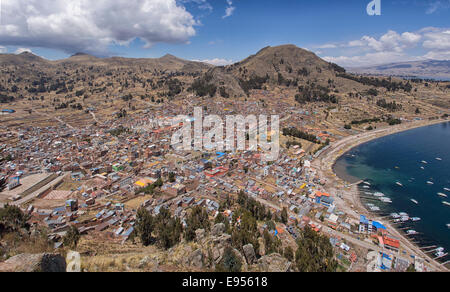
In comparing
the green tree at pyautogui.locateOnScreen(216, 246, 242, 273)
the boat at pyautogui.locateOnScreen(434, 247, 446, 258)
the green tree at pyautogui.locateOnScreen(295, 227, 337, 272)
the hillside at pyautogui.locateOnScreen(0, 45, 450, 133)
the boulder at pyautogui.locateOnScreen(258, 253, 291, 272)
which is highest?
the hillside at pyautogui.locateOnScreen(0, 45, 450, 133)

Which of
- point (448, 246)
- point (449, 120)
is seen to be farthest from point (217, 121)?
point (449, 120)

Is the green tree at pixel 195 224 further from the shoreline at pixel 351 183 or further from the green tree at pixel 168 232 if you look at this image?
the shoreline at pixel 351 183

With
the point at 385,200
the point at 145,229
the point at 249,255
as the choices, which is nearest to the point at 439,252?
the point at 385,200

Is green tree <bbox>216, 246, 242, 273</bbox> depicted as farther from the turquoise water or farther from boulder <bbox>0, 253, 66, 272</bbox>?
the turquoise water

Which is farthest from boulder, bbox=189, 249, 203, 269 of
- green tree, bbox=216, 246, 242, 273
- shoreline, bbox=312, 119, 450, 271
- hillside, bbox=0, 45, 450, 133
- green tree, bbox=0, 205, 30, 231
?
hillside, bbox=0, 45, 450, 133

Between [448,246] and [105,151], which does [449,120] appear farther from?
[105,151]

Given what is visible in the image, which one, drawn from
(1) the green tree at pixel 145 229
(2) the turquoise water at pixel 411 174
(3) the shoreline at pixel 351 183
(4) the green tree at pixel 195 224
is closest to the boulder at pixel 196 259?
(4) the green tree at pixel 195 224
